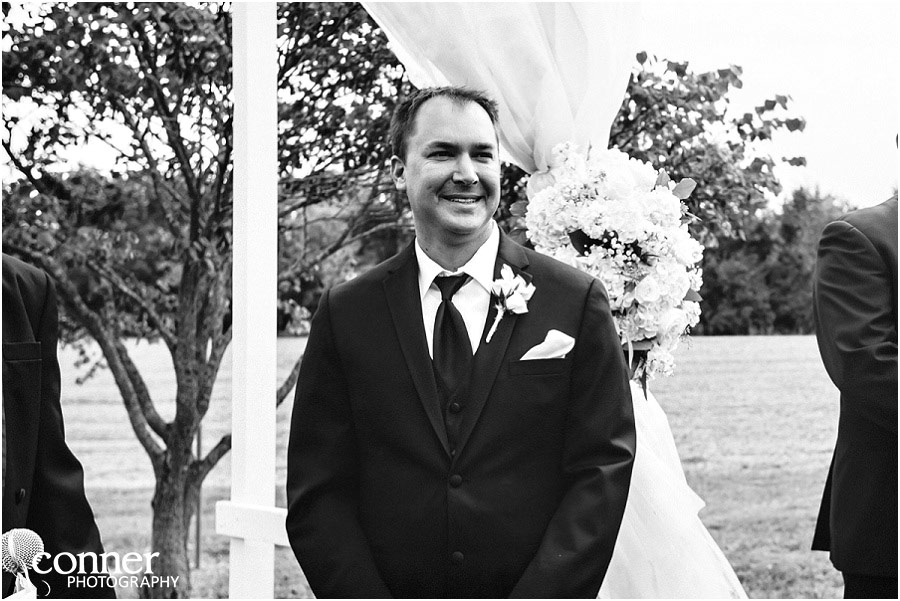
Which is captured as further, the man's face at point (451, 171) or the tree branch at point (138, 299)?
the tree branch at point (138, 299)

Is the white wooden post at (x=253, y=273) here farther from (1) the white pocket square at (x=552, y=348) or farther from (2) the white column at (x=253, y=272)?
(1) the white pocket square at (x=552, y=348)

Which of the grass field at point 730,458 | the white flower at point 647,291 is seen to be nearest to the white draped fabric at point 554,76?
the white flower at point 647,291

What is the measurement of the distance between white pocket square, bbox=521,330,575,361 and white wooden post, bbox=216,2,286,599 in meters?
0.84

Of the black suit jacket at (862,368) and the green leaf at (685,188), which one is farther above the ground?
the green leaf at (685,188)

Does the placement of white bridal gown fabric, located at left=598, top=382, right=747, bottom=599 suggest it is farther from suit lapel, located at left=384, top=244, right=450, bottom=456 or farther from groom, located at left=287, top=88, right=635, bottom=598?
suit lapel, located at left=384, top=244, right=450, bottom=456

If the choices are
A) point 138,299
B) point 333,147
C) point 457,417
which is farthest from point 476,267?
point 138,299

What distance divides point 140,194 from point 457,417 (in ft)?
8.70

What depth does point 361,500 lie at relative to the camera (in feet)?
6.33

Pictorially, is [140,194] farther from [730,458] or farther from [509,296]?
[730,458]

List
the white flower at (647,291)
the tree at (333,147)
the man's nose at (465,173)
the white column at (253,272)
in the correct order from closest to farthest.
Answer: the man's nose at (465,173)
the white flower at (647,291)
the white column at (253,272)
the tree at (333,147)

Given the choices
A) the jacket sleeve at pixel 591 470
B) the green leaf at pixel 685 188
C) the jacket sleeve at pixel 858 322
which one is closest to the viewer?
the jacket sleeve at pixel 591 470

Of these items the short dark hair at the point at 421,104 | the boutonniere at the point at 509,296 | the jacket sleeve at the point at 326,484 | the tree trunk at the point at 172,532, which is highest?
the short dark hair at the point at 421,104

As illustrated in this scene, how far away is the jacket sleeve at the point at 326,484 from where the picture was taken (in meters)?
1.86

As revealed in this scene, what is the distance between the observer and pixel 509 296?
75.6 inches
